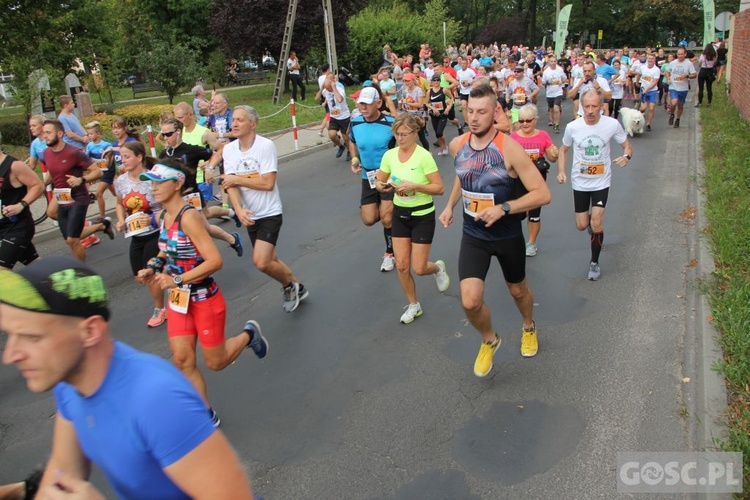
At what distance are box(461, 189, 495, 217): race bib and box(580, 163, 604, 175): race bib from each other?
2.58 metres

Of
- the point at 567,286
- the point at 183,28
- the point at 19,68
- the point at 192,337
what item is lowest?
the point at 567,286

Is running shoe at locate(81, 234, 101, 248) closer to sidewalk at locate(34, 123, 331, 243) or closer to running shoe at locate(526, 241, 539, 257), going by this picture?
sidewalk at locate(34, 123, 331, 243)

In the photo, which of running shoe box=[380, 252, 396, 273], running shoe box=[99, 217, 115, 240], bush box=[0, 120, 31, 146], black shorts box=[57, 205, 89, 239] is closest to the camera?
black shorts box=[57, 205, 89, 239]

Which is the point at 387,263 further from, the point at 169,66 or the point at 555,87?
the point at 169,66

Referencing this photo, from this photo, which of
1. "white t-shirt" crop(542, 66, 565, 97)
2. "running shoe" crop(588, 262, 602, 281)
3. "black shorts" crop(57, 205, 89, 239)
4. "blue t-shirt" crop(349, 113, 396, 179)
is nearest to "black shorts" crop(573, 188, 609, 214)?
"running shoe" crop(588, 262, 602, 281)

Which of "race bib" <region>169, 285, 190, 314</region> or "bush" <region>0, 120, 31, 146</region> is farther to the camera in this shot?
"bush" <region>0, 120, 31, 146</region>

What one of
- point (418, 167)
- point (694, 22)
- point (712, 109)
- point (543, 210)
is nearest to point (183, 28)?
point (712, 109)

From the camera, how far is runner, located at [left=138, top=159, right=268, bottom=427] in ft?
13.1

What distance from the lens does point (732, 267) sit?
6.18 m

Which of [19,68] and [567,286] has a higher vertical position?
[19,68]

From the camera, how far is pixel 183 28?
1596 inches

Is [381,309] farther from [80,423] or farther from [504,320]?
[80,423]

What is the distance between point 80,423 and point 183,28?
43028mm

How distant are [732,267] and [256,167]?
15.5 feet
